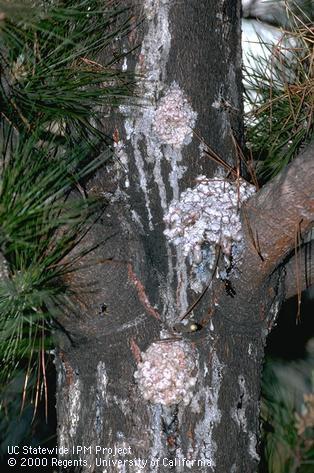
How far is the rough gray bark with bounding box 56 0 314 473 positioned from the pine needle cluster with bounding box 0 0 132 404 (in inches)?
1.1

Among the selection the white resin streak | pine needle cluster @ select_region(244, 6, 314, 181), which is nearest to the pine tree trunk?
the white resin streak

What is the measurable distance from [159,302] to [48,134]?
0.72ft

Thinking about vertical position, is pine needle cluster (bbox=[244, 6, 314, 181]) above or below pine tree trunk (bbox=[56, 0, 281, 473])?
above

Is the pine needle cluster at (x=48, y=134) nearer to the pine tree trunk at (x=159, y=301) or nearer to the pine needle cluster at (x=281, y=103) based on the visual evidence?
the pine tree trunk at (x=159, y=301)

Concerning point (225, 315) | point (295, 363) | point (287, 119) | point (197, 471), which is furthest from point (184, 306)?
point (295, 363)

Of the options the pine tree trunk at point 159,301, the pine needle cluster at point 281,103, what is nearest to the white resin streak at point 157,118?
the pine tree trunk at point 159,301

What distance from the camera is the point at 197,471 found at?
A: 77 centimetres

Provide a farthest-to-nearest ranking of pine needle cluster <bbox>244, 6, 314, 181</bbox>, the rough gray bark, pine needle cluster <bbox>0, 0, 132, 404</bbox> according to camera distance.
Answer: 1. pine needle cluster <bbox>244, 6, 314, 181</bbox>
2. the rough gray bark
3. pine needle cluster <bbox>0, 0, 132, 404</bbox>

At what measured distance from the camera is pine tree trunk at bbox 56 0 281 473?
79cm

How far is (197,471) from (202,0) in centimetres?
53

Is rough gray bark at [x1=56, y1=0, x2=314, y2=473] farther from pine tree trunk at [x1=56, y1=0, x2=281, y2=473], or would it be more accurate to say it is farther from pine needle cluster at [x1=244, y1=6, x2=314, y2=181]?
pine needle cluster at [x1=244, y1=6, x2=314, y2=181]

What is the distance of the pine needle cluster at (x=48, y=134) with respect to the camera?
685mm

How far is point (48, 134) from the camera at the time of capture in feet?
2.67

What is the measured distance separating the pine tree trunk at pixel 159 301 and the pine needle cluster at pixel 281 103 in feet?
Answer: 0.36
